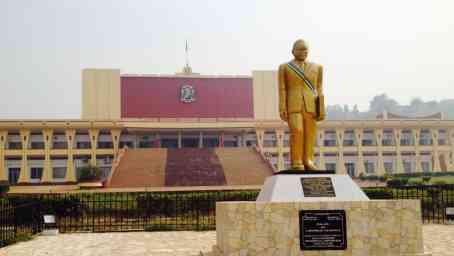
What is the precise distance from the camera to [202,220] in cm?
1734

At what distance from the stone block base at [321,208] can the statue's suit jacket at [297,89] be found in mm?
2362

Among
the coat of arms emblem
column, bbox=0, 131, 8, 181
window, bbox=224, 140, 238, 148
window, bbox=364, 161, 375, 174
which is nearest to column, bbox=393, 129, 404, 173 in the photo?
window, bbox=364, 161, 375, 174

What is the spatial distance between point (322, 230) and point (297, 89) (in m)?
3.07

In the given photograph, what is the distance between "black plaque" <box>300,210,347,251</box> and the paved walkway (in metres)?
2.36

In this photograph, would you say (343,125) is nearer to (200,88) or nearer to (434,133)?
(434,133)

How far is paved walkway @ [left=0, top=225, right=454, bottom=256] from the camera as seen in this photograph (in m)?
10.9

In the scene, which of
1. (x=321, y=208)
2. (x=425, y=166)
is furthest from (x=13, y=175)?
(x=321, y=208)

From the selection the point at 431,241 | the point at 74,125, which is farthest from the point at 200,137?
the point at 431,241

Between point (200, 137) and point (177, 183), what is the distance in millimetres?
12809

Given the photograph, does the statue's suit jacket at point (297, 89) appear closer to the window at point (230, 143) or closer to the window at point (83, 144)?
the window at point (83, 144)

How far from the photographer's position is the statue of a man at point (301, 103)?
10.5m

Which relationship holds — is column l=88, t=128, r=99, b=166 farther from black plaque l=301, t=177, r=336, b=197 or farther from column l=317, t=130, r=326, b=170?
black plaque l=301, t=177, r=336, b=197

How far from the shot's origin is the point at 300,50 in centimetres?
1057

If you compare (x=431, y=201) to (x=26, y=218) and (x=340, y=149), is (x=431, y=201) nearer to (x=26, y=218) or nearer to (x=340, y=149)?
(x=26, y=218)
